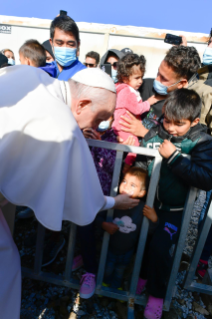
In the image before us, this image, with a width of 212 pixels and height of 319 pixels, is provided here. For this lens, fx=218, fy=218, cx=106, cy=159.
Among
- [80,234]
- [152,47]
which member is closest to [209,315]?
[80,234]

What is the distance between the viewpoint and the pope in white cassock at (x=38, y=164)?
1.13 m

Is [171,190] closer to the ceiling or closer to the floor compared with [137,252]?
closer to the ceiling

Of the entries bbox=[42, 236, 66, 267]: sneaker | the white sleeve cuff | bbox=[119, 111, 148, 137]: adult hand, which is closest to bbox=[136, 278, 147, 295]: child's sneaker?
bbox=[42, 236, 66, 267]: sneaker

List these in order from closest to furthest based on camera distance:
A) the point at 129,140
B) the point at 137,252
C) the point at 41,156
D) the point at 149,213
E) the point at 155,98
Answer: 1. the point at 41,156
2. the point at 149,213
3. the point at 137,252
4. the point at 129,140
5. the point at 155,98

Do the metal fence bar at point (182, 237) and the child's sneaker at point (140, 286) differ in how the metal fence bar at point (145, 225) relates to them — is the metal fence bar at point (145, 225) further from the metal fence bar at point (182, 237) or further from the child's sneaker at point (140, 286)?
the metal fence bar at point (182, 237)

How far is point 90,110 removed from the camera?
5.09 ft

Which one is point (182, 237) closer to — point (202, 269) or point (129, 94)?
point (202, 269)

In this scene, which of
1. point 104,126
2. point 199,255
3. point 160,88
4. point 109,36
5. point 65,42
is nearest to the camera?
point 199,255

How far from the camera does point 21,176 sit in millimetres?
1144

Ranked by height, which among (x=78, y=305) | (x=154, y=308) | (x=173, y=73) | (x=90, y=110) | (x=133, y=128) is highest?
(x=173, y=73)

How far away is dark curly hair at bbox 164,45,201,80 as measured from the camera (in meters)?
2.51

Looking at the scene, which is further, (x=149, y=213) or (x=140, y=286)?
(x=140, y=286)

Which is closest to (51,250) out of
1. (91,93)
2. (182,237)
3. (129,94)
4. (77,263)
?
(77,263)

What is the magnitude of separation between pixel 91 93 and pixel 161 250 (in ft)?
4.44
